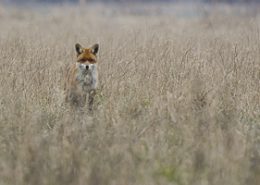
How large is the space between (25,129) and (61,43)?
5792mm

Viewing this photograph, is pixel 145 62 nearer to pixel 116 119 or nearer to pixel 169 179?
pixel 116 119

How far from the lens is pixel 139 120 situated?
212 inches

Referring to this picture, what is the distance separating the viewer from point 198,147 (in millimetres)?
4598

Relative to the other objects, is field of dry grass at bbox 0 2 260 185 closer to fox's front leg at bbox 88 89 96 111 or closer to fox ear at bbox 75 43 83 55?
fox's front leg at bbox 88 89 96 111

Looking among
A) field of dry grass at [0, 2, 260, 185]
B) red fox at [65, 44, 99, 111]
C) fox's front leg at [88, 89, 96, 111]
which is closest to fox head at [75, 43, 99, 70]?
red fox at [65, 44, 99, 111]

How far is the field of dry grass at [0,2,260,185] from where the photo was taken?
165 inches

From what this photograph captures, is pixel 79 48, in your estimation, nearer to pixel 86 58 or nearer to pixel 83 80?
pixel 86 58

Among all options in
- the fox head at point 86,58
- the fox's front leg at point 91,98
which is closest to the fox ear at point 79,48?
the fox head at point 86,58

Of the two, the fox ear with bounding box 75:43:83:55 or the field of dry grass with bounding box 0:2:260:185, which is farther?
the fox ear with bounding box 75:43:83:55

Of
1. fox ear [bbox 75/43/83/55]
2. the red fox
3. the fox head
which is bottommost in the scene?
the red fox

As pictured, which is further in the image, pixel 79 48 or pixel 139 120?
pixel 79 48

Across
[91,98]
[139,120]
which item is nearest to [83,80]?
[91,98]

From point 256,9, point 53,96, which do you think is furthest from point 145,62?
point 256,9

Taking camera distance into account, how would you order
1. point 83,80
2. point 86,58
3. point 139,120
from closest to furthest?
point 139,120
point 83,80
point 86,58
